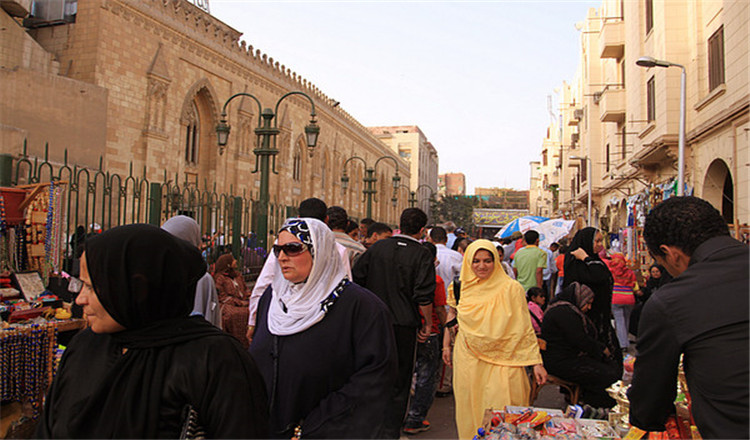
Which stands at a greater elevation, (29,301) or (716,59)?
(716,59)

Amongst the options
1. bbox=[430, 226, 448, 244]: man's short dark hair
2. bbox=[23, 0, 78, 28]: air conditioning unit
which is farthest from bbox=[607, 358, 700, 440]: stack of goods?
bbox=[23, 0, 78, 28]: air conditioning unit

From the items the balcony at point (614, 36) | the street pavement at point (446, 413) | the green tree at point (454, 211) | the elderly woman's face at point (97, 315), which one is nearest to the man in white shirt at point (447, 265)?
the street pavement at point (446, 413)

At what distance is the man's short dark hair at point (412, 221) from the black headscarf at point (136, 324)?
3.11m

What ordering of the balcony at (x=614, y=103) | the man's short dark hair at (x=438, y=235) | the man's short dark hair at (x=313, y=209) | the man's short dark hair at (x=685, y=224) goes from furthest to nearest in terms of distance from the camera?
the balcony at (x=614, y=103) < the man's short dark hair at (x=438, y=235) < the man's short dark hair at (x=313, y=209) < the man's short dark hair at (x=685, y=224)

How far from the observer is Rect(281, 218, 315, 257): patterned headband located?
2443 mm

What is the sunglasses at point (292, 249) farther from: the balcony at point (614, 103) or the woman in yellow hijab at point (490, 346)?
the balcony at point (614, 103)

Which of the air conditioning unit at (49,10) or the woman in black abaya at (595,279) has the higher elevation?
the air conditioning unit at (49,10)

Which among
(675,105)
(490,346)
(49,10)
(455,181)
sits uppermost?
(455,181)

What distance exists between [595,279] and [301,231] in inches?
123

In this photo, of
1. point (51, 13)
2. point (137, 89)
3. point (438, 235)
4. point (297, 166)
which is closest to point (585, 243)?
point (438, 235)

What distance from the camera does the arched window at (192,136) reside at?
1829 cm

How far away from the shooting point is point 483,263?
3.77 metres

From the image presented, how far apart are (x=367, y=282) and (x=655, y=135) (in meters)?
12.8

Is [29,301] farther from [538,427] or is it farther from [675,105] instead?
[675,105]
